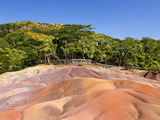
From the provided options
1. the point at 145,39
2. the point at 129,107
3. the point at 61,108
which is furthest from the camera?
the point at 145,39

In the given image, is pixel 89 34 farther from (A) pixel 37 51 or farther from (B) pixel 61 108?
(B) pixel 61 108

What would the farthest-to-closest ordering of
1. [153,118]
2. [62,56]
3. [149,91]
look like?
[62,56], [149,91], [153,118]

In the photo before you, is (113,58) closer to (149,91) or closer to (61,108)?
(149,91)

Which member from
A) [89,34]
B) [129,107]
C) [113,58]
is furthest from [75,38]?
[129,107]

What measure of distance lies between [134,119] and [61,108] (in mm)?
5958

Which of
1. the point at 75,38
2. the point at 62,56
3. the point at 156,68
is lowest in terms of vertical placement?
the point at 156,68

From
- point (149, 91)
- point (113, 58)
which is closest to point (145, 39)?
point (113, 58)

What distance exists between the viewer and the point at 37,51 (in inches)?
1703

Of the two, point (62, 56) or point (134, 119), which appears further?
point (62, 56)

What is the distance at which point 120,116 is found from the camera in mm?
8039

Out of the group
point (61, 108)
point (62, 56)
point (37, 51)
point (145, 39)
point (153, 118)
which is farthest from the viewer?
point (145, 39)

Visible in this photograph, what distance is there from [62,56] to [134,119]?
4157cm

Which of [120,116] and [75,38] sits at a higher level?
[75,38]

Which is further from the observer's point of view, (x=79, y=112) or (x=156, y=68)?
(x=156, y=68)
